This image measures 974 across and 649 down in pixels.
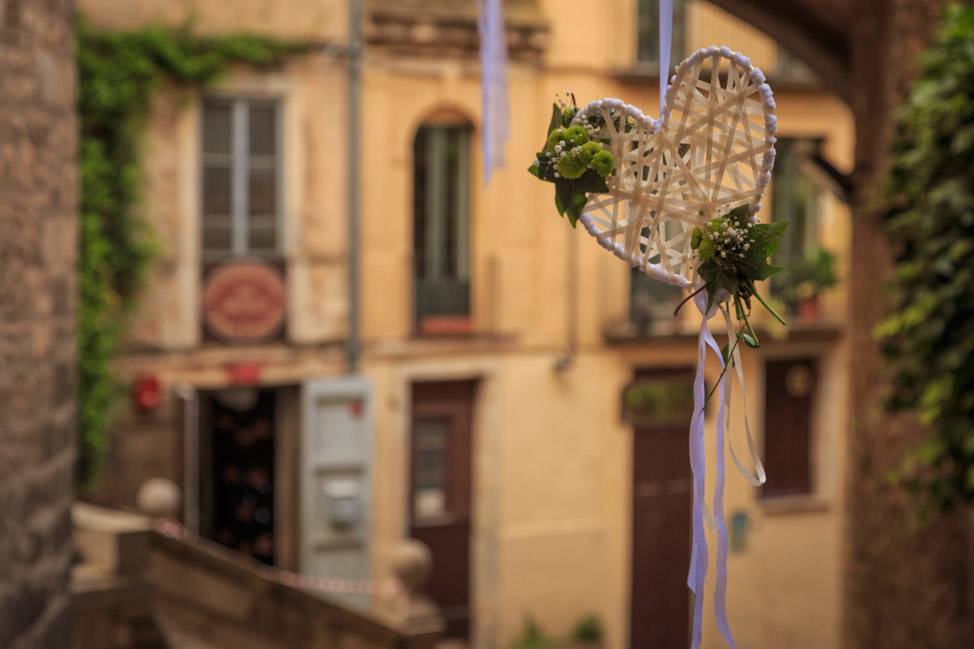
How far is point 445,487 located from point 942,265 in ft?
24.9

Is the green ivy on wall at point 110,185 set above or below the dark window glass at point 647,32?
below

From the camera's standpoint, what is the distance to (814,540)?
1376 cm

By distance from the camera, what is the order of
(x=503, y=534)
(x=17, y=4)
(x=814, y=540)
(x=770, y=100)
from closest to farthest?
(x=770, y=100) < (x=17, y=4) < (x=503, y=534) < (x=814, y=540)

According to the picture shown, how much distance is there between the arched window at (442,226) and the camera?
1200 centimetres

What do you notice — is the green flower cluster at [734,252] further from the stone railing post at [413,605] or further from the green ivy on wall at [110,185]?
the green ivy on wall at [110,185]

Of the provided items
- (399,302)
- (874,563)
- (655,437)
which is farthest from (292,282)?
(874,563)

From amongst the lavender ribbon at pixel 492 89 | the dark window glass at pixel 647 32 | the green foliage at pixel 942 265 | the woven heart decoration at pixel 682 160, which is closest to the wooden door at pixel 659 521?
the dark window glass at pixel 647 32

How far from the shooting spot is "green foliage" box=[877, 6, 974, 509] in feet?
16.5

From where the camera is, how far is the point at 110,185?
10320 mm

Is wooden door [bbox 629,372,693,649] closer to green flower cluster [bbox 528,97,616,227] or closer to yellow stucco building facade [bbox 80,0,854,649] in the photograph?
yellow stucco building facade [bbox 80,0,854,649]

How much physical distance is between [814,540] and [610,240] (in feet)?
38.9

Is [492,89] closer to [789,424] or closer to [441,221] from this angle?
[441,221]

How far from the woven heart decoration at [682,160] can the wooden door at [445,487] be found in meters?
9.54

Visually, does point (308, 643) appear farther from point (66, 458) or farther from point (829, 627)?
point (829, 627)
